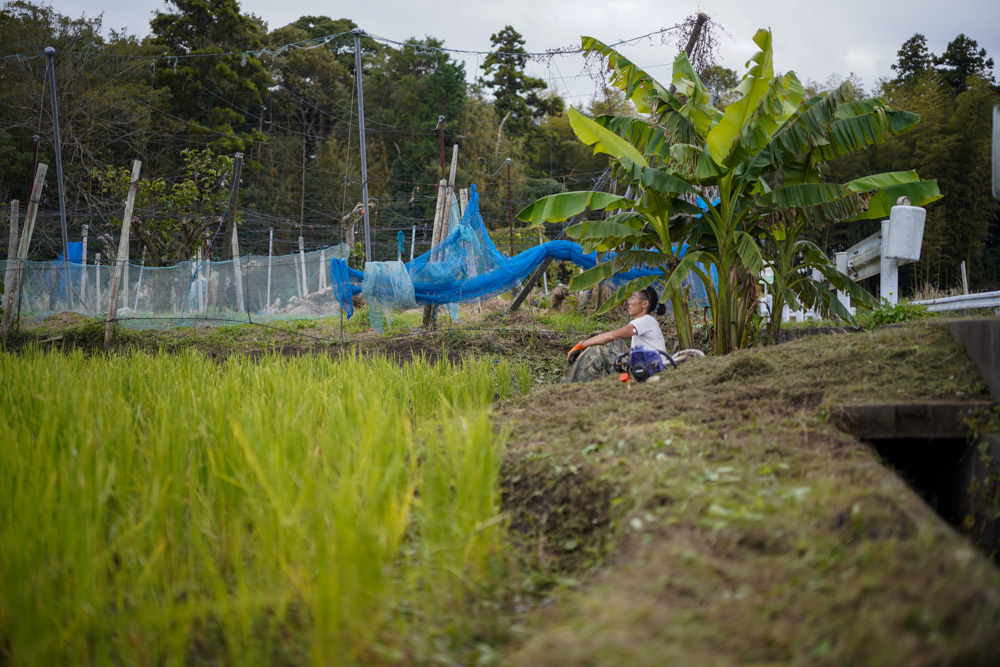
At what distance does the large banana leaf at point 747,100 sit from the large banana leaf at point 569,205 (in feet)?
3.10

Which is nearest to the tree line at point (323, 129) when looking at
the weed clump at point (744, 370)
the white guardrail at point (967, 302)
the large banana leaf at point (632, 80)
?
the large banana leaf at point (632, 80)

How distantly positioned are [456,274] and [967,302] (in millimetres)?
4890

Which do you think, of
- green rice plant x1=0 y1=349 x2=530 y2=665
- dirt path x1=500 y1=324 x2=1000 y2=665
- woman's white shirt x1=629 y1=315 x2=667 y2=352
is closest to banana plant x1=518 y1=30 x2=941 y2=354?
woman's white shirt x1=629 y1=315 x2=667 y2=352

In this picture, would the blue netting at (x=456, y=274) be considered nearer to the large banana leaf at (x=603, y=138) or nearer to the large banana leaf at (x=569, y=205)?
the large banana leaf at (x=569, y=205)

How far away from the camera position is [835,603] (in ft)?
4.61

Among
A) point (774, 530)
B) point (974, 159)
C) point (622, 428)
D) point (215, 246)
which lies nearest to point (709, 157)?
point (622, 428)

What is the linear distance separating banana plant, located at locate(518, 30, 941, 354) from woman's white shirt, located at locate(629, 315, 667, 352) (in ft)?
2.59

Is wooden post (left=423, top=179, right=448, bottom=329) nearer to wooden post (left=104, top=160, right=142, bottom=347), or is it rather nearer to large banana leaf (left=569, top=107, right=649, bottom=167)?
→ large banana leaf (left=569, top=107, right=649, bottom=167)

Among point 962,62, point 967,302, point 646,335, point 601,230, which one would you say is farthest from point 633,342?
point 962,62

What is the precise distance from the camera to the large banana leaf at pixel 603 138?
593 cm

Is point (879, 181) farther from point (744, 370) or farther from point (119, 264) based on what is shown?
point (119, 264)

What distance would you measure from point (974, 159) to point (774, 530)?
1701 centimetres

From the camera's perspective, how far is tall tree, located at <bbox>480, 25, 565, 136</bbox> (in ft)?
87.7

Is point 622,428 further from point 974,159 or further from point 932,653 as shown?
point 974,159
